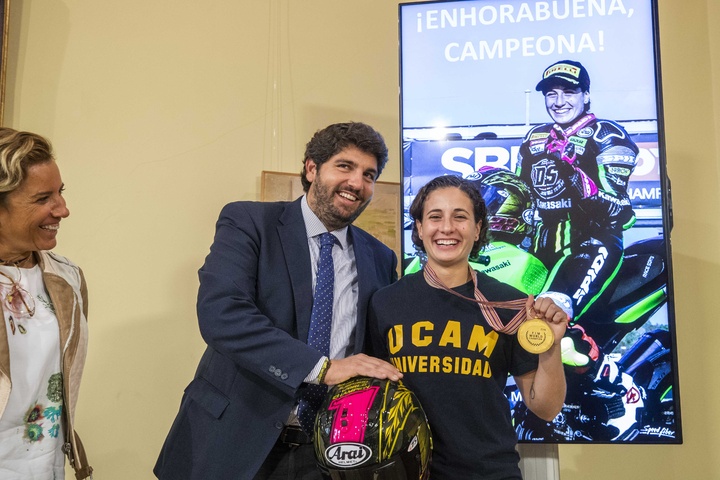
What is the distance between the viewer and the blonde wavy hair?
194 cm

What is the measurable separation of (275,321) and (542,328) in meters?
0.89

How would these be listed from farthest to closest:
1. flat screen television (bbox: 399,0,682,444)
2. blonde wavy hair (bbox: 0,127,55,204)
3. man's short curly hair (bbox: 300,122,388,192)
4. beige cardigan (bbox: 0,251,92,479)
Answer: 1. flat screen television (bbox: 399,0,682,444)
2. man's short curly hair (bbox: 300,122,388,192)
3. beige cardigan (bbox: 0,251,92,479)
4. blonde wavy hair (bbox: 0,127,55,204)

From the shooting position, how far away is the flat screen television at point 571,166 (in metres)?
2.87

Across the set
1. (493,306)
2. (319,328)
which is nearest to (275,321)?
(319,328)

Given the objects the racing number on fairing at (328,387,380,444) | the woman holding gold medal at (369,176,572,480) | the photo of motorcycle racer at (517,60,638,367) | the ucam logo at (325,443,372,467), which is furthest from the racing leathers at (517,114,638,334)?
the ucam logo at (325,443,372,467)

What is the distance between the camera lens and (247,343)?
216 cm

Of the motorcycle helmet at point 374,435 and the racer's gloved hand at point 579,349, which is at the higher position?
the racer's gloved hand at point 579,349

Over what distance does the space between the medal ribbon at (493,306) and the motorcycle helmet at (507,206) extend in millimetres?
639

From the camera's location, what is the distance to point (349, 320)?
248 centimetres

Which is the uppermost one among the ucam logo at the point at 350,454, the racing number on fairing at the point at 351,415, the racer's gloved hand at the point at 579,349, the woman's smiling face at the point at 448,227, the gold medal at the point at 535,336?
the woman's smiling face at the point at 448,227

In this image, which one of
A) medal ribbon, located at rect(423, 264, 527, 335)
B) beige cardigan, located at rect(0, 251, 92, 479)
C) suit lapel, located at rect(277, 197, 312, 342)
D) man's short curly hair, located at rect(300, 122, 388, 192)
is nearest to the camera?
beige cardigan, located at rect(0, 251, 92, 479)

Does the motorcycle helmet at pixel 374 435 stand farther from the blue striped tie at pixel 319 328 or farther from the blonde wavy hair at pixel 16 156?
the blonde wavy hair at pixel 16 156

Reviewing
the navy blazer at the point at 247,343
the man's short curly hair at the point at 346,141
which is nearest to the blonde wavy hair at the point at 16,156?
the navy blazer at the point at 247,343

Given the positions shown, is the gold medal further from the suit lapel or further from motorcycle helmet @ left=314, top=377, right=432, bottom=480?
the suit lapel
